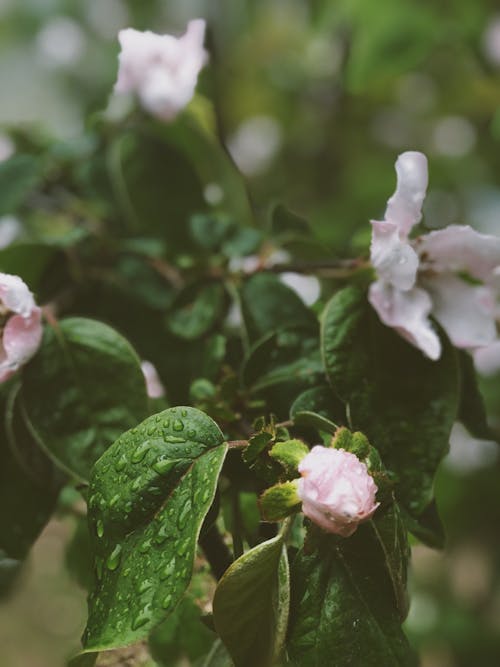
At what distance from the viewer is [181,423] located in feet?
1.27

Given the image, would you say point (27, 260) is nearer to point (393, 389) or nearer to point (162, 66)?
point (162, 66)

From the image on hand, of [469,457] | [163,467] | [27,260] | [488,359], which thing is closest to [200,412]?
[163,467]

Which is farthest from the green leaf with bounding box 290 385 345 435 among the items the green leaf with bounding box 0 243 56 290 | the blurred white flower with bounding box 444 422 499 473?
the blurred white flower with bounding box 444 422 499 473

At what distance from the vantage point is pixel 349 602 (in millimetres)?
372

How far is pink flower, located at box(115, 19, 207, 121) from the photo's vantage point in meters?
0.61

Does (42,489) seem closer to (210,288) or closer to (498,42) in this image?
(210,288)

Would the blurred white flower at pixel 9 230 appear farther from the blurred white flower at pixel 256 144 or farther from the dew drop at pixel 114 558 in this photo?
the blurred white flower at pixel 256 144

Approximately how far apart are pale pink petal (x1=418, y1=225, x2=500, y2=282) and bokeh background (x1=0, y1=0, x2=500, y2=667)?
79cm

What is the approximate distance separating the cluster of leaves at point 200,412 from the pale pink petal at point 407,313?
15 millimetres

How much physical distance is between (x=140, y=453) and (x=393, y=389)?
17 centimetres

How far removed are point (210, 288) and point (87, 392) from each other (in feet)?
0.49

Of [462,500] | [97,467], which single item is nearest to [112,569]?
[97,467]

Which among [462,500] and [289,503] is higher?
[289,503]

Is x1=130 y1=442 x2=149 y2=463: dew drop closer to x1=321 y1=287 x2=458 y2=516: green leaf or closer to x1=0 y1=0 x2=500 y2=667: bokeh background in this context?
x1=321 y1=287 x2=458 y2=516: green leaf
